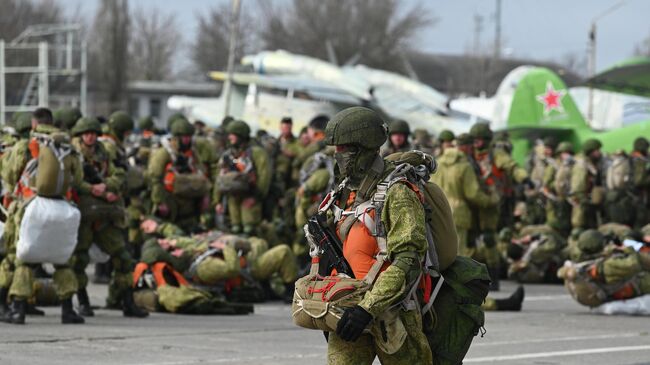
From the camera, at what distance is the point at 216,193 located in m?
18.2

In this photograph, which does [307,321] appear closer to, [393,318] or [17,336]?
[393,318]

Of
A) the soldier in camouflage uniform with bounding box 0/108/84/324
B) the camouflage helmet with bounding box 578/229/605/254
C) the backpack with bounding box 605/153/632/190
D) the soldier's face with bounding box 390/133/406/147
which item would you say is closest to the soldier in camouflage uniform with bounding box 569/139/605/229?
the backpack with bounding box 605/153/632/190

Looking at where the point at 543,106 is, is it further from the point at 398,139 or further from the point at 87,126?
the point at 87,126

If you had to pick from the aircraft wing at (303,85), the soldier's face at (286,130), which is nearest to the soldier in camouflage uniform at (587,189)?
the soldier's face at (286,130)

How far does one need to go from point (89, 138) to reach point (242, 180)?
4.31 meters

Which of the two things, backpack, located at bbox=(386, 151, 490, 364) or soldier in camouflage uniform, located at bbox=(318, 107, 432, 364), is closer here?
soldier in camouflage uniform, located at bbox=(318, 107, 432, 364)

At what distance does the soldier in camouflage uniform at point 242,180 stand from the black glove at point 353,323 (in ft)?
35.8

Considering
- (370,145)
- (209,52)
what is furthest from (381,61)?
(370,145)

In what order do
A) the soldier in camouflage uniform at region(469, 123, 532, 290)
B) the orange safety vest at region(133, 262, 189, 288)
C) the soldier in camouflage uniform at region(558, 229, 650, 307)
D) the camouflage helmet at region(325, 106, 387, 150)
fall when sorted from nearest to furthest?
the camouflage helmet at region(325, 106, 387, 150) < the orange safety vest at region(133, 262, 189, 288) < the soldier in camouflage uniform at region(558, 229, 650, 307) < the soldier in camouflage uniform at region(469, 123, 532, 290)

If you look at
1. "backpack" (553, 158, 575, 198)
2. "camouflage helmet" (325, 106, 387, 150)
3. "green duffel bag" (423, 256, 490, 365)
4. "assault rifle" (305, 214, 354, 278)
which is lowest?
"backpack" (553, 158, 575, 198)

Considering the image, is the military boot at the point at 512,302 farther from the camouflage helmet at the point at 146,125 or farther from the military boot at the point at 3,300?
the camouflage helmet at the point at 146,125

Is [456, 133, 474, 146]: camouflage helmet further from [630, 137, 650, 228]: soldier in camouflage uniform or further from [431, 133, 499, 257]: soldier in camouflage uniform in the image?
[630, 137, 650, 228]: soldier in camouflage uniform

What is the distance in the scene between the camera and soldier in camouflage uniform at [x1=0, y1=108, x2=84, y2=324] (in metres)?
12.7

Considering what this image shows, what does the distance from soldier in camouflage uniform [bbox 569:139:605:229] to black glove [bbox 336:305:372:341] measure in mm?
15878
